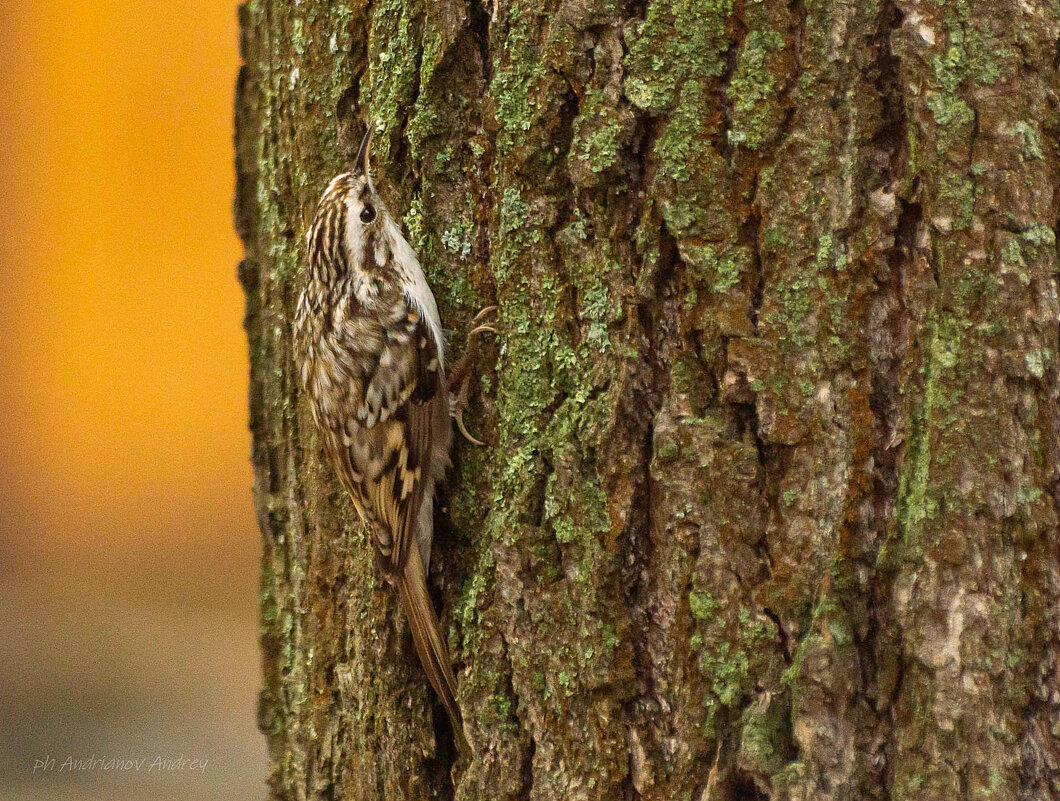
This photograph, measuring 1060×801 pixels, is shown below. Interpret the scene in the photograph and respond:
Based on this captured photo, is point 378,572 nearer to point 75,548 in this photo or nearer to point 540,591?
point 540,591

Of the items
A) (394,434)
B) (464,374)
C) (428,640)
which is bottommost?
(428,640)

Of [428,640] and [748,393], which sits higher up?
[748,393]

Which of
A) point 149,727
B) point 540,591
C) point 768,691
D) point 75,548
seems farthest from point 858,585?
point 75,548

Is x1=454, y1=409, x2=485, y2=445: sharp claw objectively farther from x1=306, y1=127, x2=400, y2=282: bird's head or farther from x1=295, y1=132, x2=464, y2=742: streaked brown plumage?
x1=306, y1=127, x2=400, y2=282: bird's head

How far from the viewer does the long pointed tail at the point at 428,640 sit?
1751 millimetres

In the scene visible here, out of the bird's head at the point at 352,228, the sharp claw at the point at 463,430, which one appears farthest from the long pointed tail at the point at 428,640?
the bird's head at the point at 352,228

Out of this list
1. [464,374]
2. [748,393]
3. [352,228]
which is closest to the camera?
[748,393]

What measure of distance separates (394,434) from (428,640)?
51 cm

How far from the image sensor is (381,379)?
7.32ft

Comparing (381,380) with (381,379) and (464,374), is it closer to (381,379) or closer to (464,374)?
(381,379)

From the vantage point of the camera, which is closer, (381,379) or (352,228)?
(352,228)

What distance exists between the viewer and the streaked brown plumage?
1.84 metres

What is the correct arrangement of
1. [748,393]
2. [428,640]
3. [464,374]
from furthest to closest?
[464,374] < [428,640] < [748,393]

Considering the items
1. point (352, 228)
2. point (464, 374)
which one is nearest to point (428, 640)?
point (464, 374)
